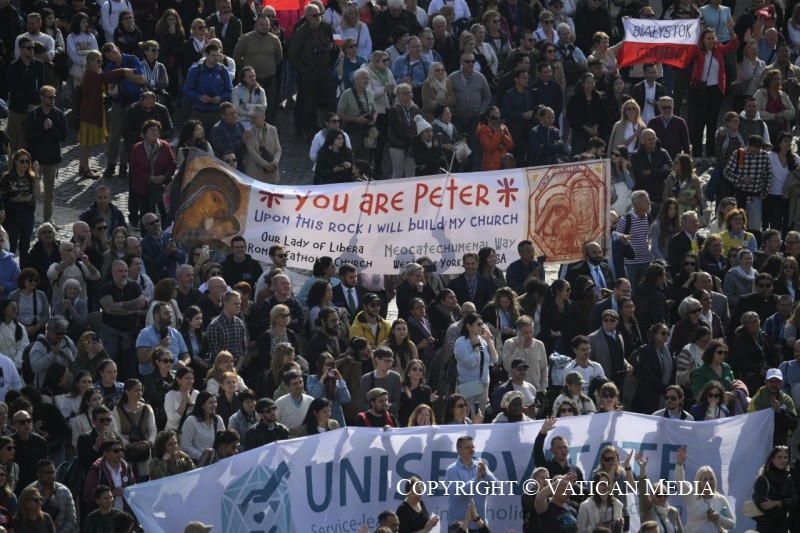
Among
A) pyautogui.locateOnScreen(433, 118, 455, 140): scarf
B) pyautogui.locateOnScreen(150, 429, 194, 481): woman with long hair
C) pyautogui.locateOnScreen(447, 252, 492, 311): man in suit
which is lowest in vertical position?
pyautogui.locateOnScreen(150, 429, 194, 481): woman with long hair

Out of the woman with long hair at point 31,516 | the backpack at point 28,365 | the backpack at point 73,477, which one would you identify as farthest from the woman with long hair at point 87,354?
the woman with long hair at point 31,516

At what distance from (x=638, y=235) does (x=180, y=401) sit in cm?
702

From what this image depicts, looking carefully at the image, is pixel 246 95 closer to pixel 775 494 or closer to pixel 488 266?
pixel 488 266

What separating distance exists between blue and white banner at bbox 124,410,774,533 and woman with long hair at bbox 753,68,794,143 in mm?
9452

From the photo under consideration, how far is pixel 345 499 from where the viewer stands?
61.5 feet

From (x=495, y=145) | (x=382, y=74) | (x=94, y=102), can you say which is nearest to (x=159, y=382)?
(x=495, y=145)

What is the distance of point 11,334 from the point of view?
21.1 metres

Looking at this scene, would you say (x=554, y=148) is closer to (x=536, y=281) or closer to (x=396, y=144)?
(x=396, y=144)

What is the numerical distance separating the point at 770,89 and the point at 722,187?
7.99 ft

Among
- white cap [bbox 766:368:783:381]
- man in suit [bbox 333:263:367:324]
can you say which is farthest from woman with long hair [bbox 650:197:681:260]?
man in suit [bbox 333:263:367:324]

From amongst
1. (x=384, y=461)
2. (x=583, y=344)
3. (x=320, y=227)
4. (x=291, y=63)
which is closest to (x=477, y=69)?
(x=291, y=63)

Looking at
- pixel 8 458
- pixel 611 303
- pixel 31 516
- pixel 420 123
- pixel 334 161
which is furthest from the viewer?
pixel 420 123

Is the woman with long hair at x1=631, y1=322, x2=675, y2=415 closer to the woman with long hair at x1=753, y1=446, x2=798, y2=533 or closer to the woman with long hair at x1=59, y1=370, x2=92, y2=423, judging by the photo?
the woman with long hair at x1=753, y1=446, x2=798, y2=533

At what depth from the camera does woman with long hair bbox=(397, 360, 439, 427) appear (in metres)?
20.1
